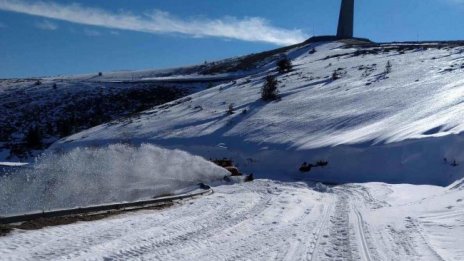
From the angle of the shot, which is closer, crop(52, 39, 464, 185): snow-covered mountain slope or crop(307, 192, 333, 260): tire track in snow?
crop(307, 192, 333, 260): tire track in snow

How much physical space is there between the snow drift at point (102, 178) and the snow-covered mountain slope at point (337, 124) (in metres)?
3.51

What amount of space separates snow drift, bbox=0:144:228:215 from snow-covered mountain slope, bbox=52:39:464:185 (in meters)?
3.51

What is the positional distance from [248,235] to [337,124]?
15.6 meters

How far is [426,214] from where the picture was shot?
33.7ft

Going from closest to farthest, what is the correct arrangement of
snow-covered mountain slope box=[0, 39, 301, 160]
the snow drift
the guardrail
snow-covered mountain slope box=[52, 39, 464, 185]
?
the guardrail, the snow drift, snow-covered mountain slope box=[52, 39, 464, 185], snow-covered mountain slope box=[0, 39, 301, 160]

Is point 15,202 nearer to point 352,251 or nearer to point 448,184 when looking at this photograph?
point 352,251

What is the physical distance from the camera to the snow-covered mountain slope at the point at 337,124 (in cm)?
1752

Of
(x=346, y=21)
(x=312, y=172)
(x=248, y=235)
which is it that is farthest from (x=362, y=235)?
(x=346, y=21)

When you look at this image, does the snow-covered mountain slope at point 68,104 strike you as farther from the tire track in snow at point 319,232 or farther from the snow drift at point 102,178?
the tire track in snow at point 319,232

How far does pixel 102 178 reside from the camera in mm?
15750

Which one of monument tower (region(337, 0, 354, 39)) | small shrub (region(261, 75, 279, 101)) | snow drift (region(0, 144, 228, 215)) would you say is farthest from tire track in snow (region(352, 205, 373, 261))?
monument tower (region(337, 0, 354, 39))

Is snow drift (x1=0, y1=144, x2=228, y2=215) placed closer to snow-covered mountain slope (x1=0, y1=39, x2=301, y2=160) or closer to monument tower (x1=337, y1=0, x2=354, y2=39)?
snow-covered mountain slope (x1=0, y1=39, x2=301, y2=160)

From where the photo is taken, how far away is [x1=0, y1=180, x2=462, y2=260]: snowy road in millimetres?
6961

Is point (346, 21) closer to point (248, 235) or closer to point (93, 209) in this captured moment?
point (93, 209)
